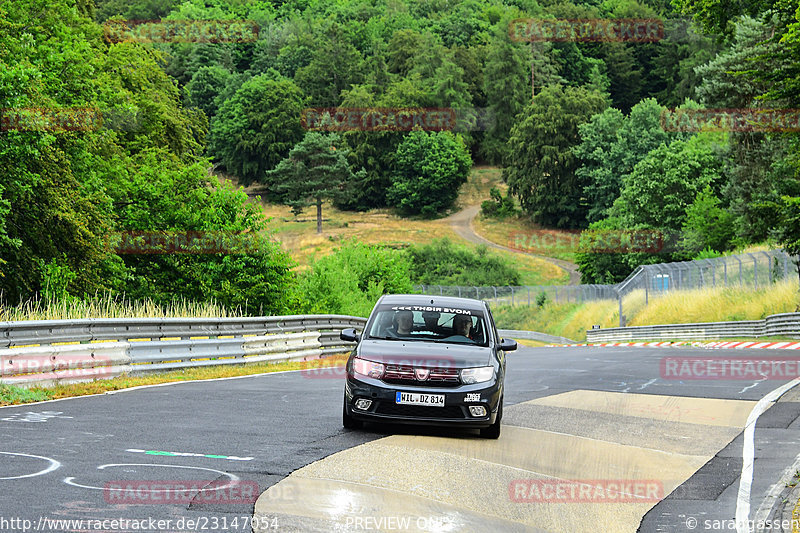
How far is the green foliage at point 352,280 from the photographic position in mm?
50469

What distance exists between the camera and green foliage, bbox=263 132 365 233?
126 metres

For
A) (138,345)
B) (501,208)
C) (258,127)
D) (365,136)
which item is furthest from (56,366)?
(258,127)

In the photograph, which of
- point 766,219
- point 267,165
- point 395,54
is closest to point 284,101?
point 267,165

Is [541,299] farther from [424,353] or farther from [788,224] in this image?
[424,353]

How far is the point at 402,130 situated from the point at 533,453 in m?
133

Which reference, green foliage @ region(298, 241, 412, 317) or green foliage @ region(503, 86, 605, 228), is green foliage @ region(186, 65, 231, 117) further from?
green foliage @ region(298, 241, 412, 317)

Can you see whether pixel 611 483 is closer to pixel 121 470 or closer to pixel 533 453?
pixel 533 453

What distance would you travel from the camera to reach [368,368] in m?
10.8

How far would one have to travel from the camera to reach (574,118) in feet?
406

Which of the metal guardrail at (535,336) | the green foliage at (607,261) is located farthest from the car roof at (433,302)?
the green foliage at (607,261)

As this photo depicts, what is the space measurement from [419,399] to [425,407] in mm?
105

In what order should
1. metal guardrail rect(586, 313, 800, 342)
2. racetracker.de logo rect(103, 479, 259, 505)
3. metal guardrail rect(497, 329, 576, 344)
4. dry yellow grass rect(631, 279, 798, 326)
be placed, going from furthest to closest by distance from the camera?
metal guardrail rect(497, 329, 576, 344), dry yellow grass rect(631, 279, 798, 326), metal guardrail rect(586, 313, 800, 342), racetracker.de logo rect(103, 479, 259, 505)

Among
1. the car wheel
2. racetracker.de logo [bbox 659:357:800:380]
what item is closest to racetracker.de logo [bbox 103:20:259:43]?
racetracker.de logo [bbox 659:357:800:380]

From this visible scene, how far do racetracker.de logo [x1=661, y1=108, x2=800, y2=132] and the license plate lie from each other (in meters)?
18.6
